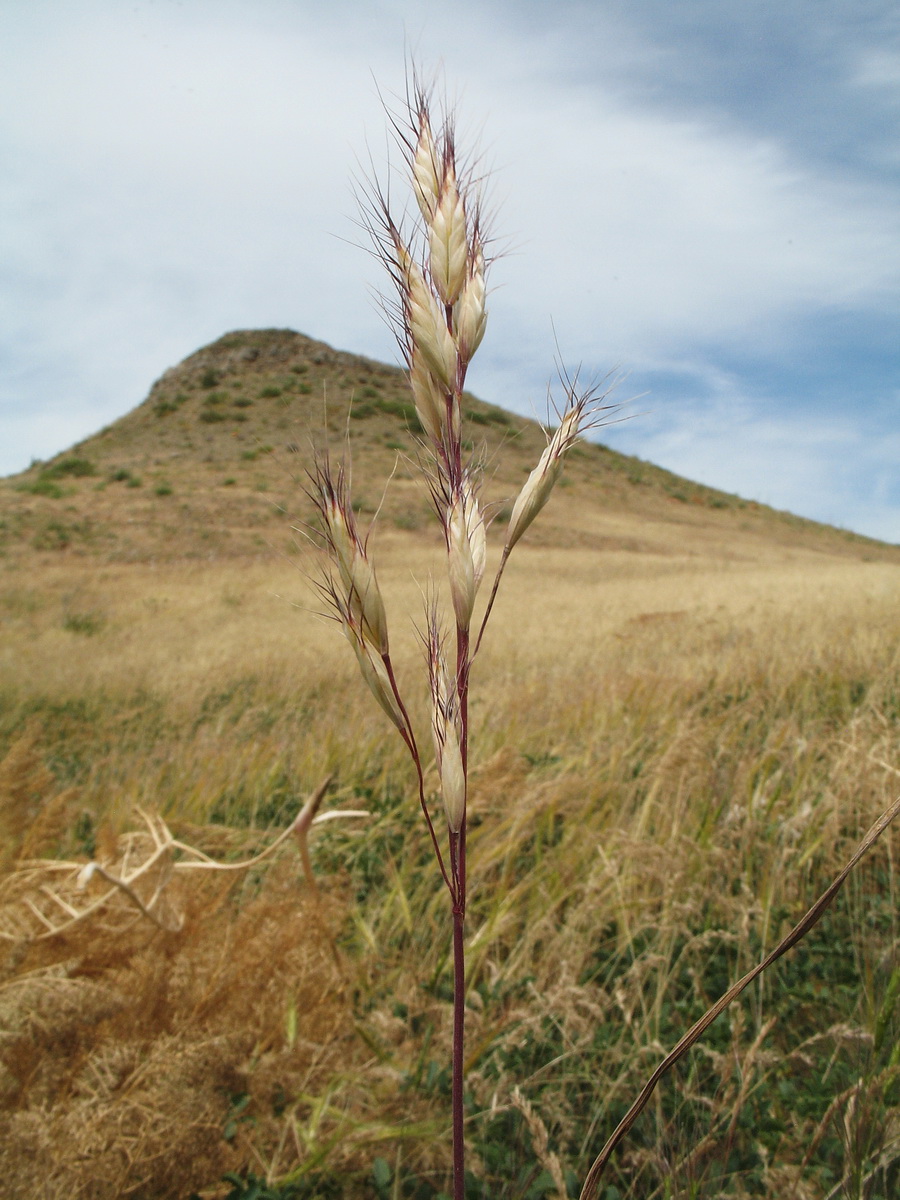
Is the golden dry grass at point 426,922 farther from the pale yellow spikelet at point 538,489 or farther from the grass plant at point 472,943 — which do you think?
the pale yellow spikelet at point 538,489

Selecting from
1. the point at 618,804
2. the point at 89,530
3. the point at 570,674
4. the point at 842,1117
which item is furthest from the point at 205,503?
the point at 842,1117

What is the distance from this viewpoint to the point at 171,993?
5.24 ft

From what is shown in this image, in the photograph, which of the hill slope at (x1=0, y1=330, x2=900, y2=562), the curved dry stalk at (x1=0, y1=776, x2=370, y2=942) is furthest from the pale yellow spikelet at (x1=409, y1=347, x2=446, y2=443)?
the hill slope at (x1=0, y1=330, x2=900, y2=562)

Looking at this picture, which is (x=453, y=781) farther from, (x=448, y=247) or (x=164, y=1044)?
(x=164, y=1044)

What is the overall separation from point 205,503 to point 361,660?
26.9 m

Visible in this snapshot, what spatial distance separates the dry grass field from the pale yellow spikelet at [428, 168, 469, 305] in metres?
0.12

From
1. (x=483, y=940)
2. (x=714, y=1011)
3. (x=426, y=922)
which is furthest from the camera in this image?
(x=426, y=922)

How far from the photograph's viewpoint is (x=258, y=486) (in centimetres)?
2845

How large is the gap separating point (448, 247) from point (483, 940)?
6.94 ft

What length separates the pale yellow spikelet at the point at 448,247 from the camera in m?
0.61

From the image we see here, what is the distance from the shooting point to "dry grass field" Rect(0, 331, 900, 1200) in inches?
52.1

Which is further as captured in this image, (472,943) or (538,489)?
(472,943)

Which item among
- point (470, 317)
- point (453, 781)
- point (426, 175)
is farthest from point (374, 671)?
point (426, 175)

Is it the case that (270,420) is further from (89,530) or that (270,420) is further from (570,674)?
(570,674)
